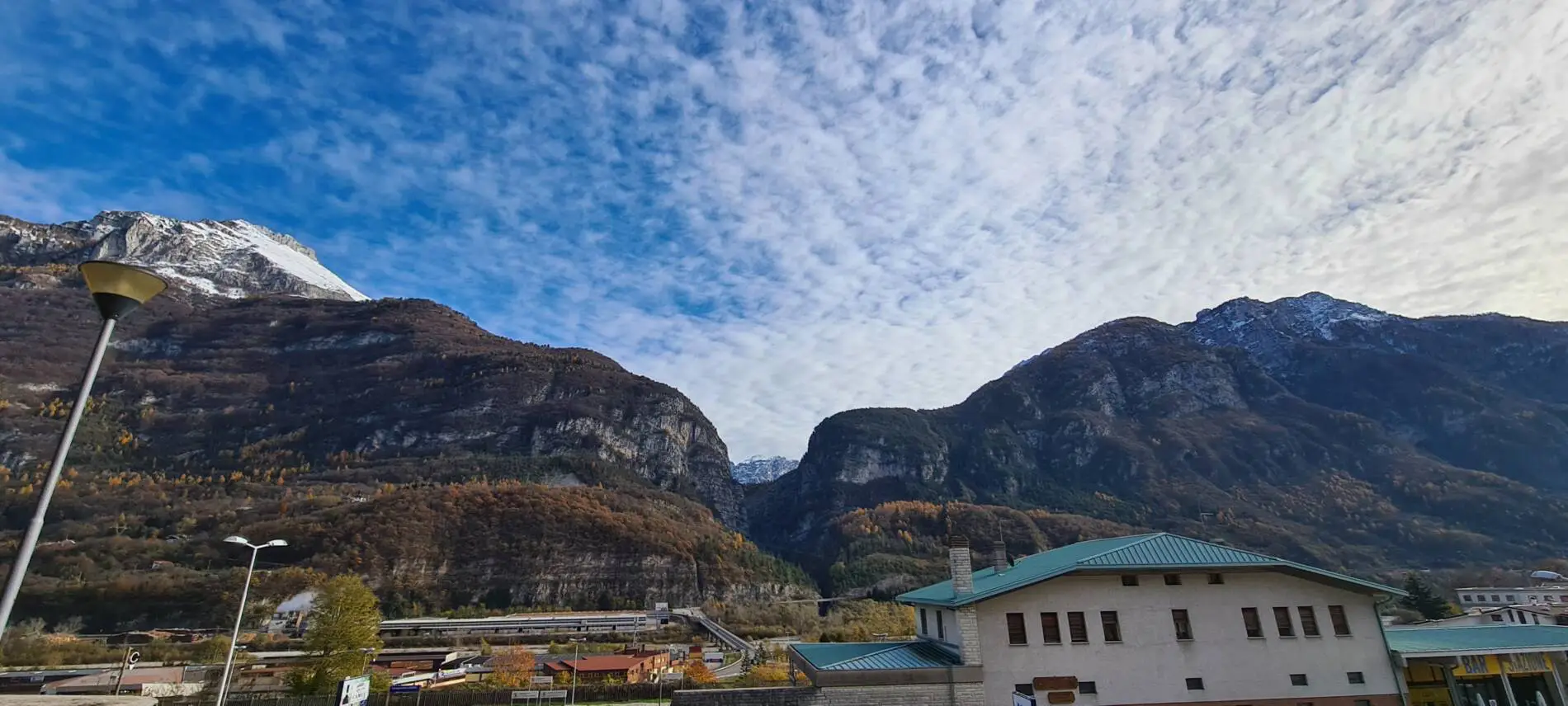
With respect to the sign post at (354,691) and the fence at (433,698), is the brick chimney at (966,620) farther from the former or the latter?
the sign post at (354,691)

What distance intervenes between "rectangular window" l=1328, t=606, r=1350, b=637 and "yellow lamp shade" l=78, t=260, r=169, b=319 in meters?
33.6

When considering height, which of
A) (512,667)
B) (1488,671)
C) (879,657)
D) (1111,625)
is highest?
(1111,625)

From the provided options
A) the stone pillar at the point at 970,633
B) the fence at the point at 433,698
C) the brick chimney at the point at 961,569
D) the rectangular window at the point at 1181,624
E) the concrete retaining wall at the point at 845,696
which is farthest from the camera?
the fence at the point at 433,698

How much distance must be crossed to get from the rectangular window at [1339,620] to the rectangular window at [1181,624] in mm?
5432

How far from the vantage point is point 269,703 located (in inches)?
1467

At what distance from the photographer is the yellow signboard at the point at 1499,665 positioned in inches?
1036

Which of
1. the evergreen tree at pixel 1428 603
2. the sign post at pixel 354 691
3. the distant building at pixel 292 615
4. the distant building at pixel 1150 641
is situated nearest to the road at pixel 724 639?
the sign post at pixel 354 691

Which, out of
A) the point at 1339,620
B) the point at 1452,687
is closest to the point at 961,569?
the point at 1339,620

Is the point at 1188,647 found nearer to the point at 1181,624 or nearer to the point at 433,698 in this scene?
the point at 1181,624

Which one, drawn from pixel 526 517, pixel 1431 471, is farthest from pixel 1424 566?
pixel 526 517

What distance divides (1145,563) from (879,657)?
1001 centimetres

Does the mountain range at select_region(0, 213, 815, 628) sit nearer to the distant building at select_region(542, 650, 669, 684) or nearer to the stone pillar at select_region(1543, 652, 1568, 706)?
the distant building at select_region(542, 650, 669, 684)

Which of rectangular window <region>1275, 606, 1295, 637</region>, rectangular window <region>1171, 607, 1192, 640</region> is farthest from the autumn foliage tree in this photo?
rectangular window <region>1275, 606, 1295, 637</region>

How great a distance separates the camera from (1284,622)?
998 inches
